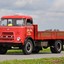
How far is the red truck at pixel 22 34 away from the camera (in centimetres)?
2631

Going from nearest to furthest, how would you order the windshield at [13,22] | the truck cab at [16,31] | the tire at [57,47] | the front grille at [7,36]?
the truck cab at [16,31], the front grille at [7,36], the windshield at [13,22], the tire at [57,47]

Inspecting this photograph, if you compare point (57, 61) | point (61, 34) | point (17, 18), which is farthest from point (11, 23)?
point (57, 61)

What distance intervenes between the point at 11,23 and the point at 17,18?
0.55 metres

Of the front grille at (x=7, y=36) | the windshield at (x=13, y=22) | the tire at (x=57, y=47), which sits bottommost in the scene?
the tire at (x=57, y=47)

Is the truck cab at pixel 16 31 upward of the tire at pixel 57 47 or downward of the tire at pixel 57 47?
upward

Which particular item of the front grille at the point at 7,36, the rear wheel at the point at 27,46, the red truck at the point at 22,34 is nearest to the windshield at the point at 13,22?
the red truck at the point at 22,34

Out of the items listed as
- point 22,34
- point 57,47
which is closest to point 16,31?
point 22,34

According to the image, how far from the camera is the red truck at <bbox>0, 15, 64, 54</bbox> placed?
26.3m

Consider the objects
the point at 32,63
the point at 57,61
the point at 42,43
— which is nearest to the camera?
the point at 32,63

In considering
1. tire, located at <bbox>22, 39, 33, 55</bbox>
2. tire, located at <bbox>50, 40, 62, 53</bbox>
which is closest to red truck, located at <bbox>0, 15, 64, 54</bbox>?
tire, located at <bbox>22, 39, 33, 55</bbox>

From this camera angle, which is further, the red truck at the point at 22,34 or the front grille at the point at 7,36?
the front grille at the point at 7,36

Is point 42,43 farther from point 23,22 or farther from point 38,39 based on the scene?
point 23,22

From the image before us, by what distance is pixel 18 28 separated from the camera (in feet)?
86.2

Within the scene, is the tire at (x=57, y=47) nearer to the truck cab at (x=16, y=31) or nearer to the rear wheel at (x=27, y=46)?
the truck cab at (x=16, y=31)
